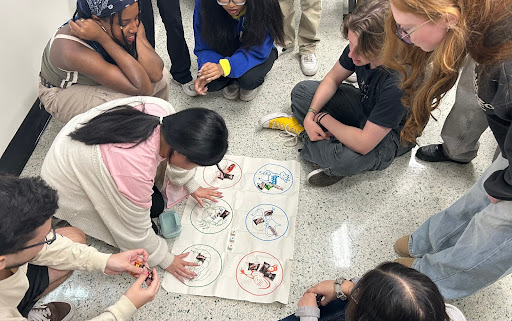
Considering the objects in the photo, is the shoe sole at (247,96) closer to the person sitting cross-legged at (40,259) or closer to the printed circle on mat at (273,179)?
the printed circle on mat at (273,179)

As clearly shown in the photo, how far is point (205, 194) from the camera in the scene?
1.52m

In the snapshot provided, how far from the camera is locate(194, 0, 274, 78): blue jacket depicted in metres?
1.75

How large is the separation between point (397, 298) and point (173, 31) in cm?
149

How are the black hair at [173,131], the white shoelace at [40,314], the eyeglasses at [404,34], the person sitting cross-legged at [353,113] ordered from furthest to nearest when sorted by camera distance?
the person sitting cross-legged at [353,113], the white shoelace at [40,314], the black hair at [173,131], the eyeglasses at [404,34]

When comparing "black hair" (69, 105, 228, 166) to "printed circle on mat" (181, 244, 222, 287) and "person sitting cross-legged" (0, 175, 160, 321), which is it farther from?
"printed circle on mat" (181, 244, 222, 287)

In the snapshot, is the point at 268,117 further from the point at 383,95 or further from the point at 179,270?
the point at 179,270

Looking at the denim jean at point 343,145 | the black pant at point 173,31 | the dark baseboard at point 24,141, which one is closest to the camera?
the denim jean at point 343,145

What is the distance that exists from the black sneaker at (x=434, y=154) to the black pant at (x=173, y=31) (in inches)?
45.1

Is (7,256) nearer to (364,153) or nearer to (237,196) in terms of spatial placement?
(237,196)

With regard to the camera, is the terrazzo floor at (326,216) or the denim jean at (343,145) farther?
the denim jean at (343,145)

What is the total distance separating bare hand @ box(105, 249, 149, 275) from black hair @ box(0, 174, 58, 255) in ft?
0.95

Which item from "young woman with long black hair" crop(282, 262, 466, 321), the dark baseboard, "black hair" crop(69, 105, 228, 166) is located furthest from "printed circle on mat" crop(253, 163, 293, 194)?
the dark baseboard

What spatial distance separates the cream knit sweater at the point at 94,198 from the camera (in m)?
1.14

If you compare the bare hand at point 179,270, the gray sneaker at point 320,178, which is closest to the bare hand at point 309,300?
the bare hand at point 179,270
